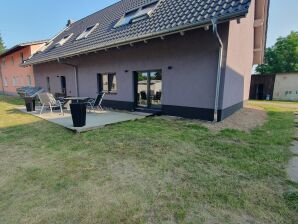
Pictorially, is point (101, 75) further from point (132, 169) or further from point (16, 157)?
point (132, 169)

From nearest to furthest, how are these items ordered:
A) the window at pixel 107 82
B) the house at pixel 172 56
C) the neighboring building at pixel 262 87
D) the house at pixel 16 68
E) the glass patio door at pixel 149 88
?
1. the house at pixel 172 56
2. the glass patio door at pixel 149 88
3. the window at pixel 107 82
4. the house at pixel 16 68
5. the neighboring building at pixel 262 87

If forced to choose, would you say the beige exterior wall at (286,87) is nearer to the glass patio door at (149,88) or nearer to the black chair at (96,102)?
the glass patio door at (149,88)

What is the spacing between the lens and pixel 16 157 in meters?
3.64

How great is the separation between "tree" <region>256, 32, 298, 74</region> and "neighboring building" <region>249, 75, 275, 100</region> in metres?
17.7

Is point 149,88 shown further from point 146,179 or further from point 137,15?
point 146,179

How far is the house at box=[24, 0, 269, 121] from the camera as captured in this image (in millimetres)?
6066

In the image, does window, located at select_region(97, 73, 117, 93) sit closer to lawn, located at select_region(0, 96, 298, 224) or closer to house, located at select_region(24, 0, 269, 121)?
house, located at select_region(24, 0, 269, 121)

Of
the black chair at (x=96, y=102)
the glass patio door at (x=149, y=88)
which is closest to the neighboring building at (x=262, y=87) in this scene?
the glass patio door at (x=149, y=88)

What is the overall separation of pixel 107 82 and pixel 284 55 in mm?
38350

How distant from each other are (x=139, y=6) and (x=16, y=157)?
898 cm

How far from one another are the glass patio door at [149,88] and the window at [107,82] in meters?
1.67

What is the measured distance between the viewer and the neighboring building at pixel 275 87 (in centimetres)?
1967

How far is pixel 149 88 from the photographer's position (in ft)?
26.7

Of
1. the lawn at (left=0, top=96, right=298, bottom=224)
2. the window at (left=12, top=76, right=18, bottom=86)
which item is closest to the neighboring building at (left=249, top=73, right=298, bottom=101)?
the lawn at (left=0, top=96, right=298, bottom=224)
